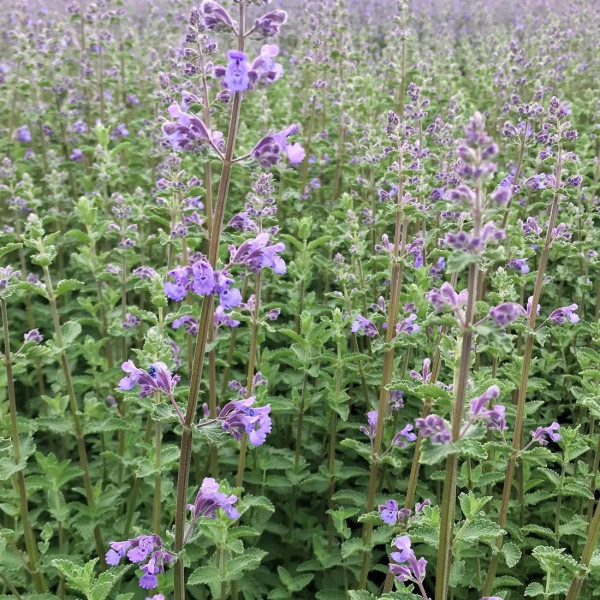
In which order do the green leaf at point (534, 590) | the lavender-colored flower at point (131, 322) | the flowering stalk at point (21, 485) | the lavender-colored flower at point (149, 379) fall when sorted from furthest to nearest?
the lavender-colored flower at point (131, 322)
the flowering stalk at point (21, 485)
the green leaf at point (534, 590)
the lavender-colored flower at point (149, 379)

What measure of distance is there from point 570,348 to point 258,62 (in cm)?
425

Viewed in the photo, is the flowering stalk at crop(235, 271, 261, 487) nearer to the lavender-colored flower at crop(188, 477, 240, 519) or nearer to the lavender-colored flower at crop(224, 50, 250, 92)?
the lavender-colored flower at crop(188, 477, 240, 519)

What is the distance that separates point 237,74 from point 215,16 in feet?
1.20

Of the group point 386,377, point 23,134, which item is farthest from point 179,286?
point 23,134

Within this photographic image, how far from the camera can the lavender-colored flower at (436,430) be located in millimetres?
2355

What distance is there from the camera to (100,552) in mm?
4395

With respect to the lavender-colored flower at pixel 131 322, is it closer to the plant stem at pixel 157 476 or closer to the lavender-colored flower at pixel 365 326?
the plant stem at pixel 157 476

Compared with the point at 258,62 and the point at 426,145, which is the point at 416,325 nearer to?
the point at 258,62

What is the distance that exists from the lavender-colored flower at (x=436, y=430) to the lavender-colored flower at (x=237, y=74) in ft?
4.83

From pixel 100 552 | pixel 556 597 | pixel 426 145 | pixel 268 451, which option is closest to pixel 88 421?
pixel 100 552

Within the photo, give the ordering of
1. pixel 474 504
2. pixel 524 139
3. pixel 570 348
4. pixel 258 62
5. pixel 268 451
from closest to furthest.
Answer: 1. pixel 258 62
2. pixel 474 504
3. pixel 268 451
4. pixel 524 139
5. pixel 570 348

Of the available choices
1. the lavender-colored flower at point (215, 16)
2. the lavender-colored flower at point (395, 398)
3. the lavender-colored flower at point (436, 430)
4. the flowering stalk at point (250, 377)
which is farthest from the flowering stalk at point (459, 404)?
the lavender-colored flower at point (395, 398)

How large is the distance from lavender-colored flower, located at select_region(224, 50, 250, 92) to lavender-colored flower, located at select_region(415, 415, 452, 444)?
1.47 metres

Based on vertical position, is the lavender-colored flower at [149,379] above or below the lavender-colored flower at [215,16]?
below
